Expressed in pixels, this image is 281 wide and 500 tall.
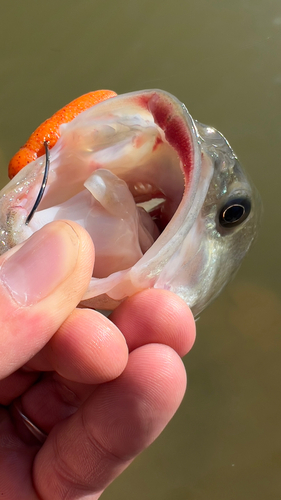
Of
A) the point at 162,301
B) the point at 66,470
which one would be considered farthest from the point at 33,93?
the point at 66,470

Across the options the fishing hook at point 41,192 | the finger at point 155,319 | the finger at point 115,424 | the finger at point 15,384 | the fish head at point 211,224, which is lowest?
the finger at point 15,384

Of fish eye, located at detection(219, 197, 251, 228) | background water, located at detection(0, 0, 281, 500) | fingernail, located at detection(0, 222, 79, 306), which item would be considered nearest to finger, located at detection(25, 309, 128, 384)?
fingernail, located at detection(0, 222, 79, 306)

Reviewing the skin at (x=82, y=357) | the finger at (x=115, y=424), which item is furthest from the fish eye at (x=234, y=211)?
the finger at (x=115, y=424)

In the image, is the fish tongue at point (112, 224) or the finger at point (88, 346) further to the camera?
the fish tongue at point (112, 224)

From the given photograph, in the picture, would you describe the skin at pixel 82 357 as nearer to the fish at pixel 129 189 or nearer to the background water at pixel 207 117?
the fish at pixel 129 189

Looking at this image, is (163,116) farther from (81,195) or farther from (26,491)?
(26,491)

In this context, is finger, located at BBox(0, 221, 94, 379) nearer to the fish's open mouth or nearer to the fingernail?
the fingernail

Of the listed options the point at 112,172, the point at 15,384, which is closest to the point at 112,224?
the point at 112,172
